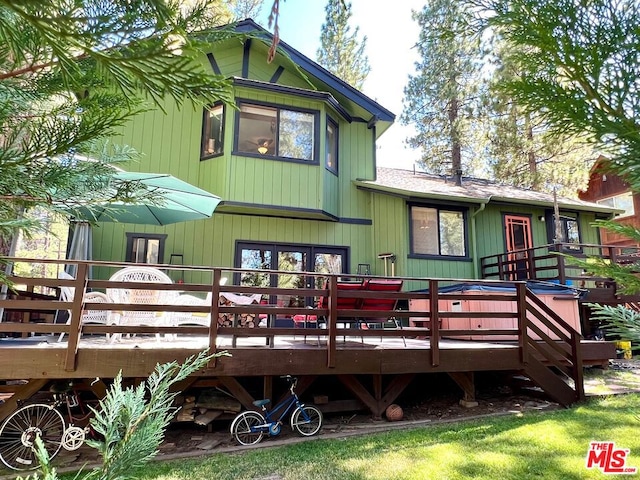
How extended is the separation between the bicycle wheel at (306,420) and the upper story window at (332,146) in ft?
19.4

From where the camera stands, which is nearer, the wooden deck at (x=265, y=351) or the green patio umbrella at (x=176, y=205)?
the wooden deck at (x=265, y=351)

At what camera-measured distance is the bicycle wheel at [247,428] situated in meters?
4.52

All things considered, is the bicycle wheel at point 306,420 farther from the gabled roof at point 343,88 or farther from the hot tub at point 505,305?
the gabled roof at point 343,88

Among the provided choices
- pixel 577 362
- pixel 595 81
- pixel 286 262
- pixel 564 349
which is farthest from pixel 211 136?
pixel 595 81

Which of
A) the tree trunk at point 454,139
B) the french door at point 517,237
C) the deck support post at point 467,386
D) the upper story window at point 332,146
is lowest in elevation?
the deck support post at point 467,386

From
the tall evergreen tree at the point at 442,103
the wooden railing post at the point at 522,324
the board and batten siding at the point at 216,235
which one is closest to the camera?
the wooden railing post at the point at 522,324

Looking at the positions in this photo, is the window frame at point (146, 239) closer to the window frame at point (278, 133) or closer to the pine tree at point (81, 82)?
the window frame at point (278, 133)

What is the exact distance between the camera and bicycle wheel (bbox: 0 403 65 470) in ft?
13.5

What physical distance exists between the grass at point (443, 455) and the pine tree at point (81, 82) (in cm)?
324

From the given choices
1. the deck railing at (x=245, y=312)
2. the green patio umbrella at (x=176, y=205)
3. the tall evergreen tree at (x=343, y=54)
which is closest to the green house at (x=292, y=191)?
the green patio umbrella at (x=176, y=205)

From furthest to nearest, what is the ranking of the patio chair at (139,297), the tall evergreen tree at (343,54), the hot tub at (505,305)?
the tall evergreen tree at (343,54), the hot tub at (505,305), the patio chair at (139,297)

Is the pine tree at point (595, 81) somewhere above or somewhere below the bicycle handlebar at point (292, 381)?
above

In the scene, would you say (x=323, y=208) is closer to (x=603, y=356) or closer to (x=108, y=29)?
(x=603, y=356)

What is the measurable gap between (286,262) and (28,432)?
18.5 ft
